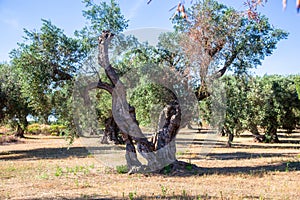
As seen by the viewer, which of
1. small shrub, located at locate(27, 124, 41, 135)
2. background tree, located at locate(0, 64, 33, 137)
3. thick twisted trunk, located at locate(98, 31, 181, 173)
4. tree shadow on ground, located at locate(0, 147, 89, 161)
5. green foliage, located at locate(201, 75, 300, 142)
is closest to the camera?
thick twisted trunk, located at locate(98, 31, 181, 173)

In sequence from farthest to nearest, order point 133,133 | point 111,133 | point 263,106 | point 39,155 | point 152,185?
point 111,133, point 263,106, point 39,155, point 133,133, point 152,185

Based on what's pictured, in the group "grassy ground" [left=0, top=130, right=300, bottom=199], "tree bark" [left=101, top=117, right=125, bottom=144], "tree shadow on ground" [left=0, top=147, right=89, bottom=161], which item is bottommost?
"tree shadow on ground" [left=0, top=147, right=89, bottom=161]

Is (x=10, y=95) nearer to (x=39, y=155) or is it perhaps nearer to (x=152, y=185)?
(x=39, y=155)

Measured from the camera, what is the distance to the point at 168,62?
14.6 m

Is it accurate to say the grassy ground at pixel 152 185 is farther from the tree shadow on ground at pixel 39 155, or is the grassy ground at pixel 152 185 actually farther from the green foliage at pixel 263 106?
the green foliage at pixel 263 106

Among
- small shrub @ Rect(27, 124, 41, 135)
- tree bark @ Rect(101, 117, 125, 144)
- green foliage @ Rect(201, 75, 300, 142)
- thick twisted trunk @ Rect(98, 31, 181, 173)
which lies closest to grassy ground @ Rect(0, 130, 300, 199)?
thick twisted trunk @ Rect(98, 31, 181, 173)

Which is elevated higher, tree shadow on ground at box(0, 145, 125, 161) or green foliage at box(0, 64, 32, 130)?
green foliage at box(0, 64, 32, 130)

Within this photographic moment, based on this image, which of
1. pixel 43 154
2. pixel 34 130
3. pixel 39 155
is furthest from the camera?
pixel 34 130

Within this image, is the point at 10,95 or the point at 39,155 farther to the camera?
the point at 10,95

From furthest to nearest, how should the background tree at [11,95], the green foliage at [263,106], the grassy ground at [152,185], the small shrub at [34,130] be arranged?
1. the small shrub at [34,130]
2. the green foliage at [263,106]
3. the background tree at [11,95]
4. the grassy ground at [152,185]

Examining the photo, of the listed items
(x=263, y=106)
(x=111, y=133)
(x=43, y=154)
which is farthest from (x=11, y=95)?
(x=263, y=106)

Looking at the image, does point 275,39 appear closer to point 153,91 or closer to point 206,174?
point 153,91

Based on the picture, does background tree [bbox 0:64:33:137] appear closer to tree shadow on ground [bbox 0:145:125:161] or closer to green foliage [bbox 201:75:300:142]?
tree shadow on ground [bbox 0:145:125:161]

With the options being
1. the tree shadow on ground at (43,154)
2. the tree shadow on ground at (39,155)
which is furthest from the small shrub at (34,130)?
the tree shadow on ground at (39,155)
